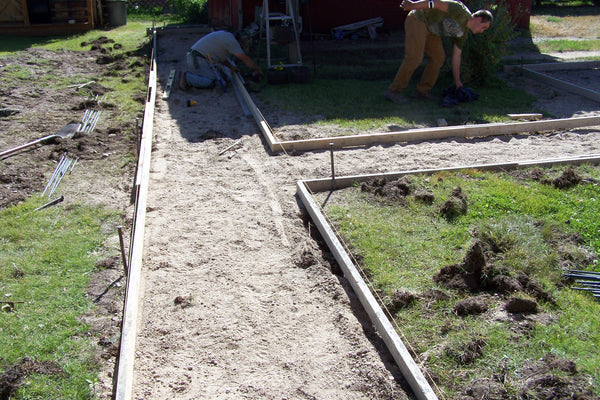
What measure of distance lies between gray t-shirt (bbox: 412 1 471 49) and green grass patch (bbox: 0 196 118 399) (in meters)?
5.94

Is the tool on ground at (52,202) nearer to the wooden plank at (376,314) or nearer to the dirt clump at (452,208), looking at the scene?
the wooden plank at (376,314)

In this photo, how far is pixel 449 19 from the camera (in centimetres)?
902

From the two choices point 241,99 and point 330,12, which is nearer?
point 241,99

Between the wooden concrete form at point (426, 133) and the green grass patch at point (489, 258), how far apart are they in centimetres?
145

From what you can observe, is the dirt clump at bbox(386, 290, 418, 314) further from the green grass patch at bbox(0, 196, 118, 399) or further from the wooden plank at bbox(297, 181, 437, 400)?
the green grass patch at bbox(0, 196, 118, 399)

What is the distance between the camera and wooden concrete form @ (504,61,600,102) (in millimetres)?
9781

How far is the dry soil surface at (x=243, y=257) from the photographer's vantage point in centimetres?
357

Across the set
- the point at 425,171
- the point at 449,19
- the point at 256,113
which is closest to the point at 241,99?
the point at 256,113

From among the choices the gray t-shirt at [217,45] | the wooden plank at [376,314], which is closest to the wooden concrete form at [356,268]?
the wooden plank at [376,314]

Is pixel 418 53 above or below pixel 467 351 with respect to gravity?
above

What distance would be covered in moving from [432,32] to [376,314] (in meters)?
6.50

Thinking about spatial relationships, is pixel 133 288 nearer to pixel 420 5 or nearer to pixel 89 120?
pixel 89 120

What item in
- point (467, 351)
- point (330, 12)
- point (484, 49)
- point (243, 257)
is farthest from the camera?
point (330, 12)

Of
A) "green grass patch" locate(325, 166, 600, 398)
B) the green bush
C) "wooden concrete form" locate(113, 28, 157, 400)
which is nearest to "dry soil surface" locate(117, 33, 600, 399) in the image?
"wooden concrete form" locate(113, 28, 157, 400)
